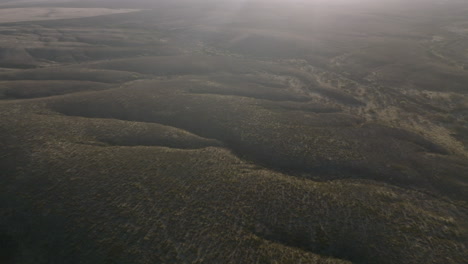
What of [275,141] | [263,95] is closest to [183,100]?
[263,95]

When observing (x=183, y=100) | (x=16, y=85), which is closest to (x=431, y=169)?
(x=183, y=100)

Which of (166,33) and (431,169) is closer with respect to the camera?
(431,169)

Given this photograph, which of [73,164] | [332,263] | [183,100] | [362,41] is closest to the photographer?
[332,263]

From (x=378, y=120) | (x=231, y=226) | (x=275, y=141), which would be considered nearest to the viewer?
(x=231, y=226)

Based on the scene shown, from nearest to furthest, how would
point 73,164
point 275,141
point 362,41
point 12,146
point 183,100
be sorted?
point 73,164, point 12,146, point 275,141, point 183,100, point 362,41

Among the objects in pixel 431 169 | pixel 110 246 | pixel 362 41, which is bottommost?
pixel 110 246

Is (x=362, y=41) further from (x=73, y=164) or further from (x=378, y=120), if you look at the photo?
(x=73, y=164)

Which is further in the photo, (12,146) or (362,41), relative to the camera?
(362,41)

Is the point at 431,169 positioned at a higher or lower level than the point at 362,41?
lower

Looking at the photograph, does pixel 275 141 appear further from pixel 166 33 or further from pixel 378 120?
pixel 166 33
